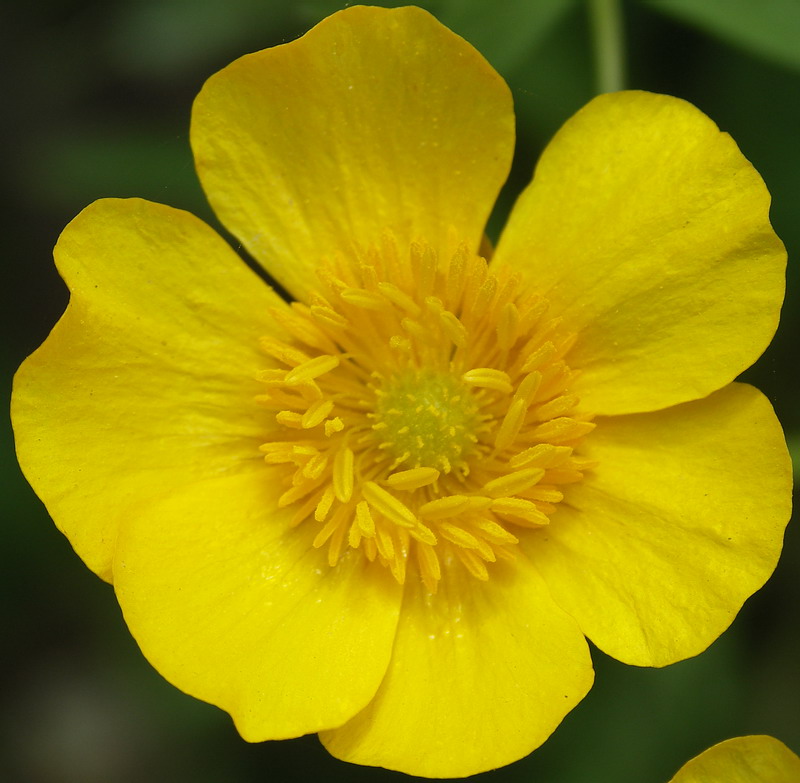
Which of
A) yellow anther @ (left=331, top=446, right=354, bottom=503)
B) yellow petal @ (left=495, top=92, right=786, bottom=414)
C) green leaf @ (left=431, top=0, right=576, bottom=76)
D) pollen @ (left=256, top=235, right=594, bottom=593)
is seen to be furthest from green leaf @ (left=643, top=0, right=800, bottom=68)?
yellow anther @ (left=331, top=446, right=354, bottom=503)

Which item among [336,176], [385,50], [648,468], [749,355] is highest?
[385,50]

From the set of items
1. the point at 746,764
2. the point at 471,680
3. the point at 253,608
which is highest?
the point at 253,608

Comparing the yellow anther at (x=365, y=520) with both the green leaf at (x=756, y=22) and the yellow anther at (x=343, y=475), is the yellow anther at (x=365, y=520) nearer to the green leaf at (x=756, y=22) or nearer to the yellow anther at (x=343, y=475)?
the yellow anther at (x=343, y=475)

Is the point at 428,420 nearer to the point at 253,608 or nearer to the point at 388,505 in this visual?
the point at 388,505

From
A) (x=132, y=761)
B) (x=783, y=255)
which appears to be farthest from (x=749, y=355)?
(x=132, y=761)

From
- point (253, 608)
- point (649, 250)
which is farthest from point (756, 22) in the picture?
point (253, 608)

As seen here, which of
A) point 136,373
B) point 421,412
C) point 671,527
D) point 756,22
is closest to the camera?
point 671,527

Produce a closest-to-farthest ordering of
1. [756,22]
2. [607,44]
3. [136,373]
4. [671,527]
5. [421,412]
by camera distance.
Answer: [671,527] < [136,373] < [421,412] < [756,22] < [607,44]

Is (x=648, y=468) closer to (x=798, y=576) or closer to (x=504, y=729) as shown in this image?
(x=504, y=729)
